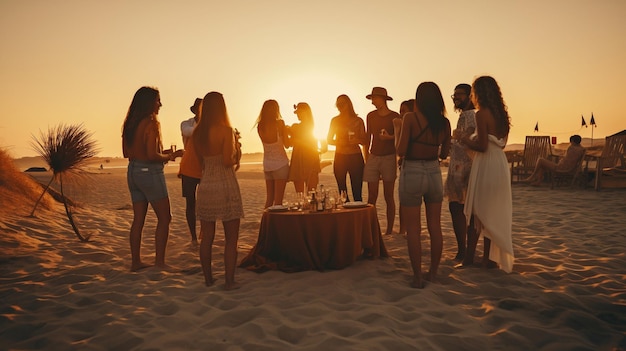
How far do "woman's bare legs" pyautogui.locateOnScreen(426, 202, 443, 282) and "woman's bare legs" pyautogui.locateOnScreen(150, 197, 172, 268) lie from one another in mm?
2904

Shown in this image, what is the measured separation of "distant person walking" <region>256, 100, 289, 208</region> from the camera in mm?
5621

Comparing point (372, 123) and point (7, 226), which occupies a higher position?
point (372, 123)

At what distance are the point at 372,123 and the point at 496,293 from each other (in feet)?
9.82

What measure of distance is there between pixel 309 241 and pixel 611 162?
466 inches

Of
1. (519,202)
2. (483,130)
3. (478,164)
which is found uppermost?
(483,130)

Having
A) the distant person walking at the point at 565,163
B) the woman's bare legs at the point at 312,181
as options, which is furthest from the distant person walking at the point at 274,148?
the distant person walking at the point at 565,163

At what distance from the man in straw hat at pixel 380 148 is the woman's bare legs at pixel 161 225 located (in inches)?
111

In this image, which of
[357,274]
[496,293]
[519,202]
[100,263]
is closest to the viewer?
[496,293]

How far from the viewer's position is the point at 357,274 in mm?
4367

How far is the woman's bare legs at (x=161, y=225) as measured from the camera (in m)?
4.57

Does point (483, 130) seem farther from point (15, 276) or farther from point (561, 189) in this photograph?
point (561, 189)


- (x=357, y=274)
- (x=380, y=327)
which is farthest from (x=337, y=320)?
(x=357, y=274)

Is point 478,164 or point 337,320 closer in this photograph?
point 337,320

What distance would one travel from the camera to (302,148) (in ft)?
19.6
